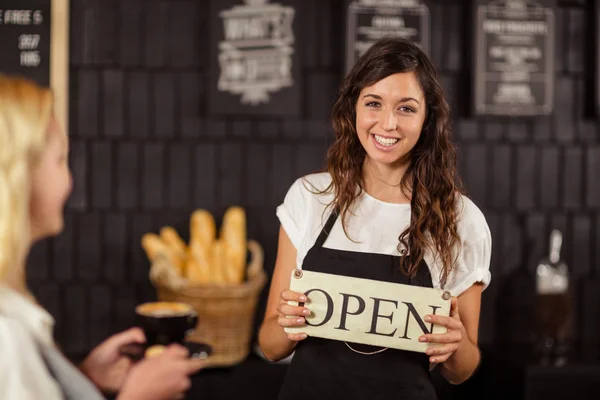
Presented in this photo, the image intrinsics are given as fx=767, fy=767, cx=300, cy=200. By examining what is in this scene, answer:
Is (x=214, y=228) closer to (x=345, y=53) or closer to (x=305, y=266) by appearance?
(x=345, y=53)

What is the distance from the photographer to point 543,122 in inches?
133

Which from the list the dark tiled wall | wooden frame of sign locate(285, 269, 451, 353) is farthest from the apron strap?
the dark tiled wall

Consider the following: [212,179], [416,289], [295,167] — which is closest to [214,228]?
[212,179]

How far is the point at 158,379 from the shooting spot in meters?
1.04

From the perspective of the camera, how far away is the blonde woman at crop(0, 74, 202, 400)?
2.98 feet

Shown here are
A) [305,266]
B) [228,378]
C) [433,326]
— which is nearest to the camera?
[433,326]

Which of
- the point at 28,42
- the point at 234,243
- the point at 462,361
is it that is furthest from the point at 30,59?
the point at 462,361

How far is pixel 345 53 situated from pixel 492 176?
849 mm

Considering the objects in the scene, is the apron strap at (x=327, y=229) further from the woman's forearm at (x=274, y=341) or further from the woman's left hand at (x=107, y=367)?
the woman's left hand at (x=107, y=367)

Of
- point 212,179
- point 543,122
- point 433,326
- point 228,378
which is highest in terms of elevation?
point 543,122

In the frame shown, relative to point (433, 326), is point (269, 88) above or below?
above

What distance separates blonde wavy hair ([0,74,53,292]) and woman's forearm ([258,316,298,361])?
780mm

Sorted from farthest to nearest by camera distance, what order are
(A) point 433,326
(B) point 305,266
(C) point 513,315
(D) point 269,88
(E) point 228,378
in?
(C) point 513,315 < (D) point 269,88 < (E) point 228,378 < (B) point 305,266 < (A) point 433,326

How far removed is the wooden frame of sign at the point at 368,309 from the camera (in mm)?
1522
